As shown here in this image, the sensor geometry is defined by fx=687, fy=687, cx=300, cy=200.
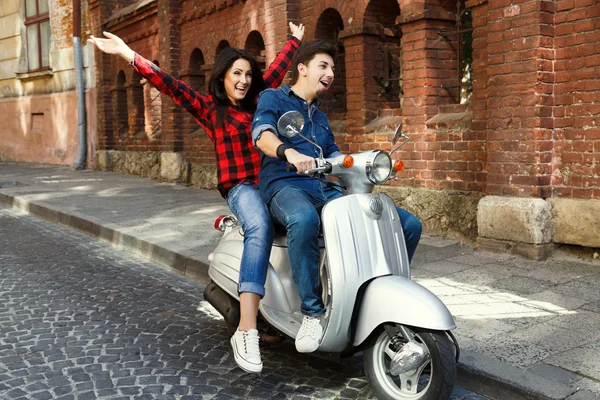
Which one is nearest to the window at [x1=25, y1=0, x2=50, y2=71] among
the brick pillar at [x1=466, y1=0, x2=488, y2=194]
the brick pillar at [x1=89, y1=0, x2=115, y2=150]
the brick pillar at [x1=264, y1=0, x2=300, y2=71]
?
the brick pillar at [x1=89, y1=0, x2=115, y2=150]

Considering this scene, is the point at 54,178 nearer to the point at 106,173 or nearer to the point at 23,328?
the point at 106,173

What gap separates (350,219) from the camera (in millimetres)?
3152

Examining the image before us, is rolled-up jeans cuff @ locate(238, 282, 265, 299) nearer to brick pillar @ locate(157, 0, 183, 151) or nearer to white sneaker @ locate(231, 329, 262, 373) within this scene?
white sneaker @ locate(231, 329, 262, 373)

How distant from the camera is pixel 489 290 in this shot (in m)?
4.92

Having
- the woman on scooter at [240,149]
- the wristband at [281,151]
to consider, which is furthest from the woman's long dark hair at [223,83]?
the wristband at [281,151]

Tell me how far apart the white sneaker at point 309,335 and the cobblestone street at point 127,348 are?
0.28 m

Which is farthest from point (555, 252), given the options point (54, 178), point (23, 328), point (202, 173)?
Result: point (54, 178)

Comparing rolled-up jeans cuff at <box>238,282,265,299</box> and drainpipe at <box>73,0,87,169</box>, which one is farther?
drainpipe at <box>73,0,87,169</box>

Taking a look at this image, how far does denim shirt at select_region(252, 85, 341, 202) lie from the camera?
3572 millimetres

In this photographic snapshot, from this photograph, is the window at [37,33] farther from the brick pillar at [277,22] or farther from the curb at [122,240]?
the brick pillar at [277,22]

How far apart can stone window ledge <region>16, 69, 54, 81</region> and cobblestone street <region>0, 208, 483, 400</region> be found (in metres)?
15.1

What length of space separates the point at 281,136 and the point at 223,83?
75cm

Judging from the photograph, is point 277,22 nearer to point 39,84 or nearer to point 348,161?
point 348,161

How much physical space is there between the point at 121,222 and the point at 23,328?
167 inches
